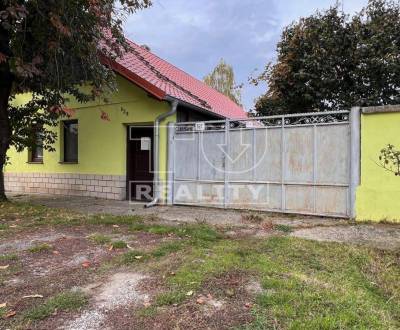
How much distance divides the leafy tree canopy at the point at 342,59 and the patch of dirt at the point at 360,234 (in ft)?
30.4

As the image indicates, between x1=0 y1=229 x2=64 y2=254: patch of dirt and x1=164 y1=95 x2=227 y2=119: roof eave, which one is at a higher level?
x1=164 y1=95 x2=227 y2=119: roof eave

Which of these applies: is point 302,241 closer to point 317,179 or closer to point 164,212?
point 317,179

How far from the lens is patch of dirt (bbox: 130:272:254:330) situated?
289cm

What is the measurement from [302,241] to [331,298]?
7.67 ft

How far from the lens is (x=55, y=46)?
23.5 feet

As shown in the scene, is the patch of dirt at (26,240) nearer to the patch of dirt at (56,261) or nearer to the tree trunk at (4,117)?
the patch of dirt at (56,261)

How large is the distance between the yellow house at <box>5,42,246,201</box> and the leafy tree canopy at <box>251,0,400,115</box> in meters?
5.12

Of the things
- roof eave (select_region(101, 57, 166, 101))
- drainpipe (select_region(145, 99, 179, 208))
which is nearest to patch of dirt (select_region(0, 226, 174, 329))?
drainpipe (select_region(145, 99, 179, 208))

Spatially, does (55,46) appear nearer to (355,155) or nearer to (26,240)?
(26,240)

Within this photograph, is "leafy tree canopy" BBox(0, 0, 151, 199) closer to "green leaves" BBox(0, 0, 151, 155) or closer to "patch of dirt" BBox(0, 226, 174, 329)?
"green leaves" BBox(0, 0, 151, 155)

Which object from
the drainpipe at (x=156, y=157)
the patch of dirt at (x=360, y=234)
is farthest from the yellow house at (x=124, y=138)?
the patch of dirt at (x=360, y=234)

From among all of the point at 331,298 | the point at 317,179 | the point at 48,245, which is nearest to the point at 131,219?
the point at 48,245

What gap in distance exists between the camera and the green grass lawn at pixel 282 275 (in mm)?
3021

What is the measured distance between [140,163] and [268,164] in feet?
13.4
